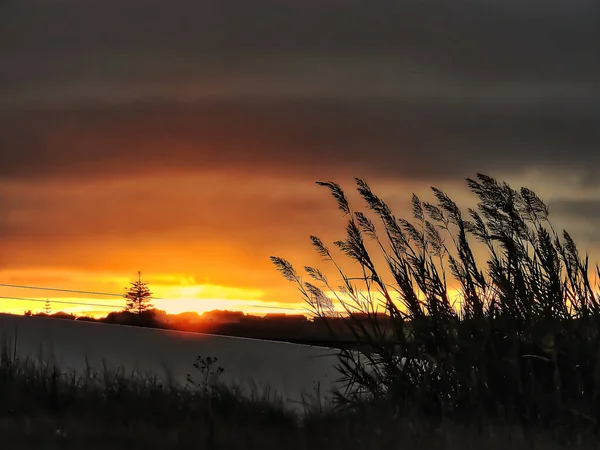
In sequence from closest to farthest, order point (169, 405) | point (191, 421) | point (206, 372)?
point (191, 421) → point (169, 405) → point (206, 372)

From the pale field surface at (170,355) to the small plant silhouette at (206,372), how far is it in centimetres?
5

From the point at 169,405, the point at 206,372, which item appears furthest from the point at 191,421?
the point at 206,372

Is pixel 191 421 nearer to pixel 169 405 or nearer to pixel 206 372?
pixel 169 405

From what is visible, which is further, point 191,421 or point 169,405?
point 169,405

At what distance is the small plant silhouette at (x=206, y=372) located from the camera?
709 cm

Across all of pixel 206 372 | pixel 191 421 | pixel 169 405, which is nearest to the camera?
pixel 191 421

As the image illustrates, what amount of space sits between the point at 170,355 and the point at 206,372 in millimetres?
961

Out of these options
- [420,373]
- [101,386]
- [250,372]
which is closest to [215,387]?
[250,372]

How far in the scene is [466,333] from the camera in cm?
682

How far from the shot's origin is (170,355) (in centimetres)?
809

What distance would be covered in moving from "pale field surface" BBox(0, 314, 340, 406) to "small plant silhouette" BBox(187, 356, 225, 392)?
0.05 m

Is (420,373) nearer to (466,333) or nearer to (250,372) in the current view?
(466,333)

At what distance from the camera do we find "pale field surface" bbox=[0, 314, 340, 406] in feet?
23.8

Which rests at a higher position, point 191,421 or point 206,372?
point 206,372
